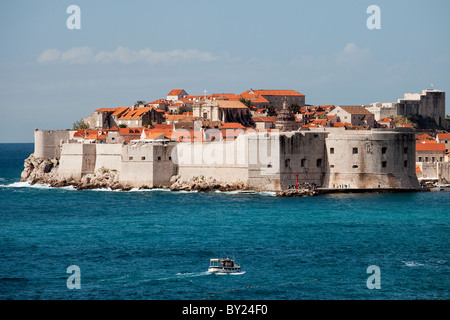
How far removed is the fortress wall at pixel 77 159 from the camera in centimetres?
6269

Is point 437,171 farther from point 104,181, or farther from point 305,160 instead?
point 104,181

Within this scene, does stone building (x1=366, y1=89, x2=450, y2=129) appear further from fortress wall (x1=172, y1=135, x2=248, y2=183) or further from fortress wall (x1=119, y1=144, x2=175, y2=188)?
fortress wall (x1=119, y1=144, x2=175, y2=188)

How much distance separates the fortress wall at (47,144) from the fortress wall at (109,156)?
6.54 meters

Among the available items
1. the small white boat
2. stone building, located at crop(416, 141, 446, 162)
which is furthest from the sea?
A: stone building, located at crop(416, 141, 446, 162)

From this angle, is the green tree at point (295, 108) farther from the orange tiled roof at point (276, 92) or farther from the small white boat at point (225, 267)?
the small white boat at point (225, 267)

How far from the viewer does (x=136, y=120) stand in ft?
254

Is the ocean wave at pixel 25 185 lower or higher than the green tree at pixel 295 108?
lower

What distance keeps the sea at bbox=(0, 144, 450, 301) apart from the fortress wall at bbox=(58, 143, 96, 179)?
25.2 feet

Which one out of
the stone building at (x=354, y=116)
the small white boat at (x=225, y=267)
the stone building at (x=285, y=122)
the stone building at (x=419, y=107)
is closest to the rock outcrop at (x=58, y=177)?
the stone building at (x=285, y=122)

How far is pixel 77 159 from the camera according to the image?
206ft

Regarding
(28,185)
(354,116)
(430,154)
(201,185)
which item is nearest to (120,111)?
(28,185)

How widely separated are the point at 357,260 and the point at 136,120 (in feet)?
158

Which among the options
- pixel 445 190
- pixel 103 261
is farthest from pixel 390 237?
pixel 445 190
